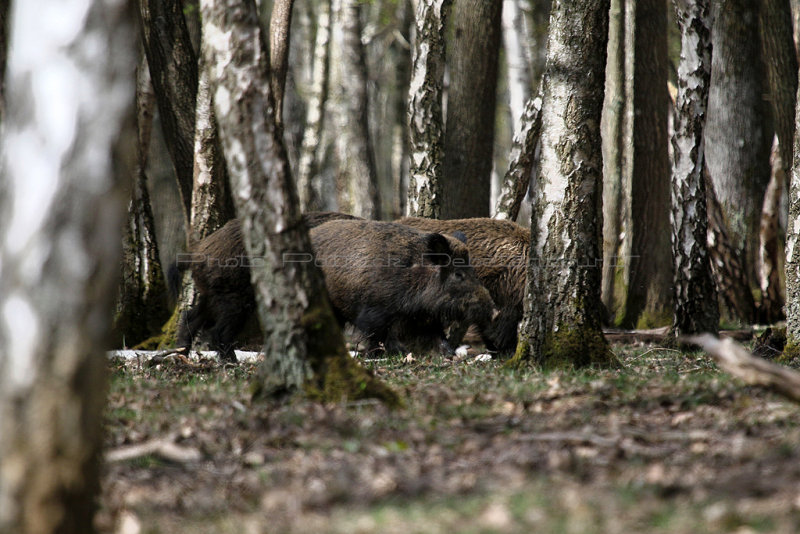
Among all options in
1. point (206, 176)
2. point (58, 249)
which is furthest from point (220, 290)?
point (58, 249)

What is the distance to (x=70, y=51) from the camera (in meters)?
3.26

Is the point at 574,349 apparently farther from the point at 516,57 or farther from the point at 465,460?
the point at 516,57

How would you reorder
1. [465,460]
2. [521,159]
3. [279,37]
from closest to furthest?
[465,460] → [279,37] → [521,159]

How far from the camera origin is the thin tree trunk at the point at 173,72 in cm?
1121

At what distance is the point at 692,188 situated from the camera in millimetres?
9562

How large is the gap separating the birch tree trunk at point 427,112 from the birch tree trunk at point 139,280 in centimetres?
386

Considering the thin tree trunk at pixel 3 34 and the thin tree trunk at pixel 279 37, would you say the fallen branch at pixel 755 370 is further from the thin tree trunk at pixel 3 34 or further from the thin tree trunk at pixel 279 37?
the thin tree trunk at pixel 279 37

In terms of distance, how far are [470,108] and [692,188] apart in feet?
16.6

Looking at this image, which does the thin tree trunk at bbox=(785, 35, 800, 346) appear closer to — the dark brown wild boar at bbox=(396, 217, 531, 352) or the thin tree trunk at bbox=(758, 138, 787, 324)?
the dark brown wild boar at bbox=(396, 217, 531, 352)

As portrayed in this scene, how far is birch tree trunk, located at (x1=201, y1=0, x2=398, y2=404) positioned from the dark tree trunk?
8247 mm

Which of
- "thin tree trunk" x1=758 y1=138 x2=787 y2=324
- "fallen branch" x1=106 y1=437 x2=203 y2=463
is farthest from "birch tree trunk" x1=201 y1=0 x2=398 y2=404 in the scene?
"thin tree trunk" x1=758 y1=138 x2=787 y2=324

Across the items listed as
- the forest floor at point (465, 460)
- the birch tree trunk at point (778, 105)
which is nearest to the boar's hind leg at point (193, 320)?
the forest floor at point (465, 460)

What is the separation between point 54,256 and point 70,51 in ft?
2.58

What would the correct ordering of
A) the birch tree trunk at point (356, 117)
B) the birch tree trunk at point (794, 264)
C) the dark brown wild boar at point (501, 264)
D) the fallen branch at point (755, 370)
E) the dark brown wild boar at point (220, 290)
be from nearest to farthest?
the fallen branch at point (755, 370) < the birch tree trunk at point (794, 264) < the dark brown wild boar at point (220, 290) < the dark brown wild boar at point (501, 264) < the birch tree trunk at point (356, 117)
